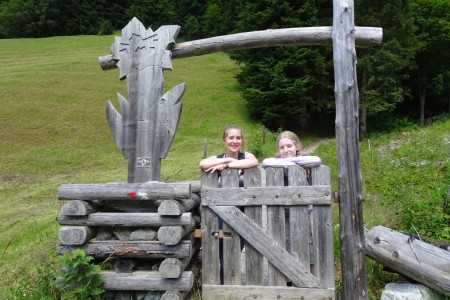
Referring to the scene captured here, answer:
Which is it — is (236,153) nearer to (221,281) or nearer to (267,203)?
(267,203)

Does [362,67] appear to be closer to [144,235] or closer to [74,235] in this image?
[144,235]

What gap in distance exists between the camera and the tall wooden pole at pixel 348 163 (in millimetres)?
4348

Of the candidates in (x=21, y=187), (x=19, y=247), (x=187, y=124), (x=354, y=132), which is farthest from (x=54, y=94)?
(x=354, y=132)

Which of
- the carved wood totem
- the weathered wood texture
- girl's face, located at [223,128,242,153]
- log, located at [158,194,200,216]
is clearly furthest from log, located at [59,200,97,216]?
the weathered wood texture

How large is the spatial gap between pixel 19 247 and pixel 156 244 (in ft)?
15.5

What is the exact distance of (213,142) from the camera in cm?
2189

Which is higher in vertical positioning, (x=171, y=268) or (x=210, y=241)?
(x=210, y=241)

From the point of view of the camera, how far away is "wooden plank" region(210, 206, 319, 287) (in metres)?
4.35

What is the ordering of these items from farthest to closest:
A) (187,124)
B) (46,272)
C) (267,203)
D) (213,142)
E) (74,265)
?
1. (187,124)
2. (213,142)
3. (46,272)
4. (267,203)
5. (74,265)

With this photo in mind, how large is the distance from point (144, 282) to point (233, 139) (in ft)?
5.71

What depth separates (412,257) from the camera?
4.36m

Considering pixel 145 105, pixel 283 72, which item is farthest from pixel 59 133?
pixel 145 105

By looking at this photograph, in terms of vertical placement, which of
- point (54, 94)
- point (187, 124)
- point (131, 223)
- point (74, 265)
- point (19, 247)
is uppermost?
point (54, 94)

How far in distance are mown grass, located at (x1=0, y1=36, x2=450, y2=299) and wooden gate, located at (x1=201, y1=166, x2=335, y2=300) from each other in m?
1.00
